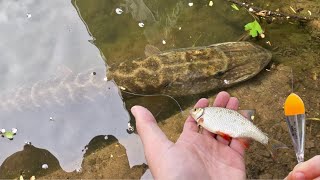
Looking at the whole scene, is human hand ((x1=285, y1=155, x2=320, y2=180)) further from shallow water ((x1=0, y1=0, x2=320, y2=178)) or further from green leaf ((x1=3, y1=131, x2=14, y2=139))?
green leaf ((x1=3, y1=131, x2=14, y2=139))

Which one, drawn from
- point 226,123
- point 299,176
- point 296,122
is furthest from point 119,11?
point 299,176

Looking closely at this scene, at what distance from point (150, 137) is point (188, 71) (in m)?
2.42

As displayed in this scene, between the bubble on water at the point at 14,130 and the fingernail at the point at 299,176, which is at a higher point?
the fingernail at the point at 299,176

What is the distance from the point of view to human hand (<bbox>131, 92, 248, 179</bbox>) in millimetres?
3670

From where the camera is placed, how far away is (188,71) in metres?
6.12

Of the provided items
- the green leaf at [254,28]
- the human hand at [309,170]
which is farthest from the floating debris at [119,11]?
the human hand at [309,170]

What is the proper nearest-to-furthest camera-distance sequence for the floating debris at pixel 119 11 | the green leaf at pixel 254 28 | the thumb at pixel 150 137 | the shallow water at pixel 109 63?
the thumb at pixel 150 137 < the shallow water at pixel 109 63 < the green leaf at pixel 254 28 < the floating debris at pixel 119 11

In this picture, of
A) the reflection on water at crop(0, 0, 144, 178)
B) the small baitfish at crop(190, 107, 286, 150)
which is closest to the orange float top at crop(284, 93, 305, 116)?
the small baitfish at crop(190, 107, 286, 150)

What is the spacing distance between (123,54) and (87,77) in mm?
704

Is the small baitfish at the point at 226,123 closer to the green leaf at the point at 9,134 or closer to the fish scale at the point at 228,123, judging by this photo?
the fish scale at the point at 228,123

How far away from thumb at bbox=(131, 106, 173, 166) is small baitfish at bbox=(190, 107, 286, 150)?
1.79ft

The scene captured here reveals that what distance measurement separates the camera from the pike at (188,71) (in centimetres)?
612

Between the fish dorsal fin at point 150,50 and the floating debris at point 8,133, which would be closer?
the floating debris at point 8,133

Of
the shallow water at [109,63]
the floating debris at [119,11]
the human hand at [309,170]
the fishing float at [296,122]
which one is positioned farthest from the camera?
the floating debris at [119,11]
